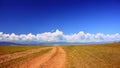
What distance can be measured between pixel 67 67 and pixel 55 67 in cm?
155

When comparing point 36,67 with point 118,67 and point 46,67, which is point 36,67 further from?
point 118,67

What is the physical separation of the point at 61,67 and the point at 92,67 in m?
3.98

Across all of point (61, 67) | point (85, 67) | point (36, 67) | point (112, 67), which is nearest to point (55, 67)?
point (61, 67)

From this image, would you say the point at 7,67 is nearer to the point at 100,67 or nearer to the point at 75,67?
the point at 75,67

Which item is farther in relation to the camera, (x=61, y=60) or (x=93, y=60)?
(x=61, y=60)

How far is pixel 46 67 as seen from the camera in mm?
20797

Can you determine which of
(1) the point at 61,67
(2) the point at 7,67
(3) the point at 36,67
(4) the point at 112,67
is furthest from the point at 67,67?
(2) the point at 7,67

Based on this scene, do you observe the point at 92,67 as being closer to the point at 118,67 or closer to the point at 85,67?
the point at 85,67

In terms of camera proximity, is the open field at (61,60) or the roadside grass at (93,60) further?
the roadside grass at (93,60)

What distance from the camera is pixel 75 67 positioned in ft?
69.6

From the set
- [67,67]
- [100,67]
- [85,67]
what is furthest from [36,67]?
[100,67]

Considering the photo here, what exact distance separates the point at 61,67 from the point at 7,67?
6.72 metres

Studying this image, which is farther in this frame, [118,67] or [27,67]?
[118,67]

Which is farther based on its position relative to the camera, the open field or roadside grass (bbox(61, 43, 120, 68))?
roadside grass (bbox(61, 43, 120, 68))
